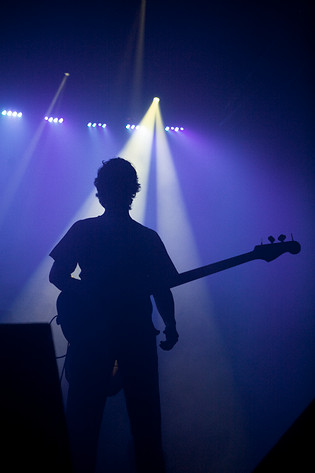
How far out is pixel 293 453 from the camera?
71 centimetres

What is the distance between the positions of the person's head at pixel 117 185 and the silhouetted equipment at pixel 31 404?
50.3 inches

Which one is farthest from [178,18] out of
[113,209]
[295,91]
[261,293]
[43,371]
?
[261,293]

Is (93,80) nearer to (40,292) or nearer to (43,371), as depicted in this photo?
(40,292)

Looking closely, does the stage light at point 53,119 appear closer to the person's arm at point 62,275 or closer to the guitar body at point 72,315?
the person's arm at point 62,275

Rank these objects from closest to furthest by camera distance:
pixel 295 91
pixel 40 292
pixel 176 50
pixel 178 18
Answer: pixel 178 18 < pixel 176 50 < pixel 40 292 < pixel 295 91

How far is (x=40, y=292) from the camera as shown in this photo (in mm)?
3654

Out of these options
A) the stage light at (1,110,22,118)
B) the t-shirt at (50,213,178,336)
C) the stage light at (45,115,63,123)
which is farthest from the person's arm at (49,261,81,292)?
the stage light at (1,110,22,118)

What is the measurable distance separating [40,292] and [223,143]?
4.03 meters

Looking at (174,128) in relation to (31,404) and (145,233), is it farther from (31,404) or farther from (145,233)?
(31,404)

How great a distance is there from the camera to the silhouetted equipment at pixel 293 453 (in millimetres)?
692

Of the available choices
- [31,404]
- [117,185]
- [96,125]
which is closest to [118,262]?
[117,185]

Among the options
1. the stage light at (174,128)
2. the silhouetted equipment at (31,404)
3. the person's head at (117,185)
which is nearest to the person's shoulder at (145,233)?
the person's head at (117,185)

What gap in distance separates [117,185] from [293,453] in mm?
1586

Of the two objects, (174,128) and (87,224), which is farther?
(174,128)
